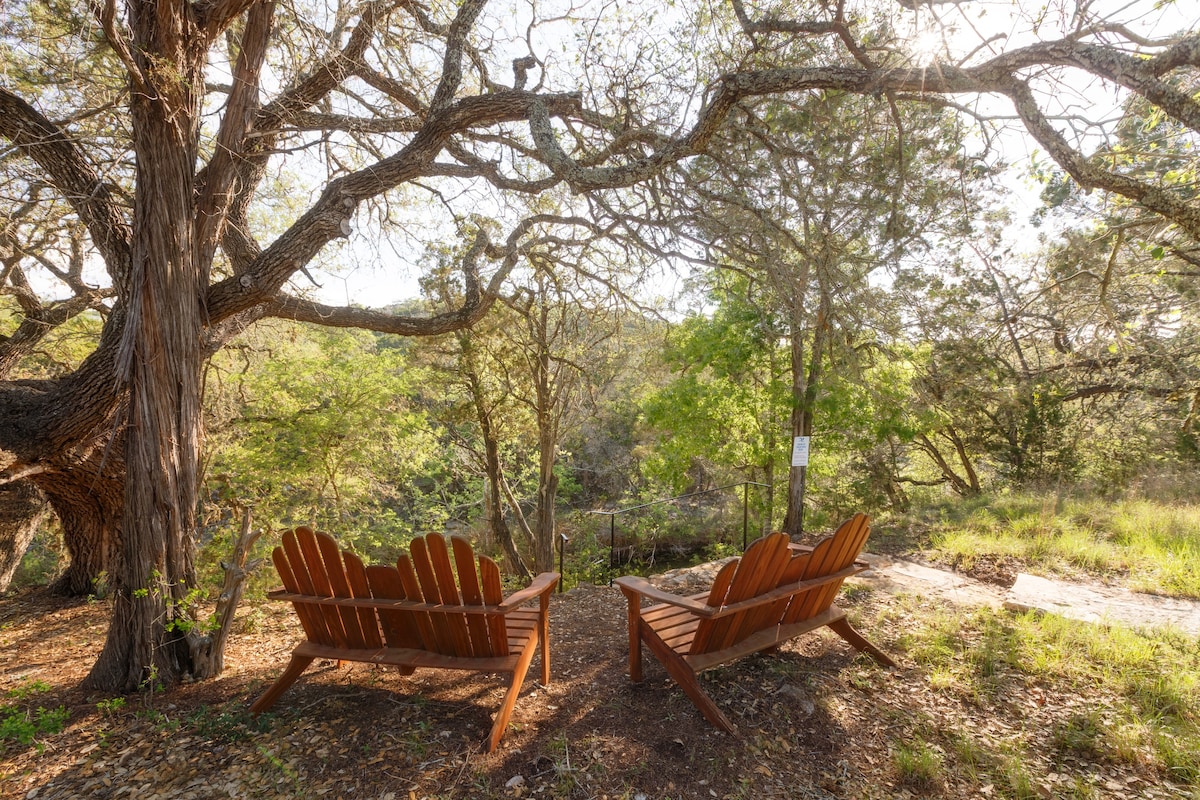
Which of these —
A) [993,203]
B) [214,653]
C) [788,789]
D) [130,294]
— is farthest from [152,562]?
[993,203]

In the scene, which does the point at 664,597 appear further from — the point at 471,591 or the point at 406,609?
the point at 406,609

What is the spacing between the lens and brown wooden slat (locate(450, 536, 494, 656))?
7.53 feet

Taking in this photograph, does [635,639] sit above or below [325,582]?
below

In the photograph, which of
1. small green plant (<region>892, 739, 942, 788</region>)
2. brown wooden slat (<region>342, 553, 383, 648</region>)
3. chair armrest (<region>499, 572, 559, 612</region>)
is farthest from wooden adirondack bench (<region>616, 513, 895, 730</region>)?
brown wooden slat (<region>342, 553, 383, 648</region>)

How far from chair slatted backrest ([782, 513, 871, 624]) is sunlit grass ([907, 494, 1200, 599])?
3277 mm

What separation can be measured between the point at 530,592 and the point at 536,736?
68 cm

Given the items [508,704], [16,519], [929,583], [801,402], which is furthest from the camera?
[801,402]

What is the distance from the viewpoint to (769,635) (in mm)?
2811

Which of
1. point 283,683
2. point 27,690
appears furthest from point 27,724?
point 283,683

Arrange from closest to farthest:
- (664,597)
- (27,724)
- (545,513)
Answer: (27,724)
(664,597)
(545,513)

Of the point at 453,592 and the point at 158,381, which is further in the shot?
the point at 158,381

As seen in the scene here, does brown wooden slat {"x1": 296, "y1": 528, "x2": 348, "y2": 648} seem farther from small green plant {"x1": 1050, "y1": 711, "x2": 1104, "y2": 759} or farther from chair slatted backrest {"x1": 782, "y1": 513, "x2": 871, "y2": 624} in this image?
small green plant {"x1": 1050, "y1": 711, "x2": 1104, "y2": 759}

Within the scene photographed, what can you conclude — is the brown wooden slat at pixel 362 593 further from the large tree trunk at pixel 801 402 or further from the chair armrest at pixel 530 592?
the large tree trunk at pixel 801 402

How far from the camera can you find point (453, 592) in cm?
240
